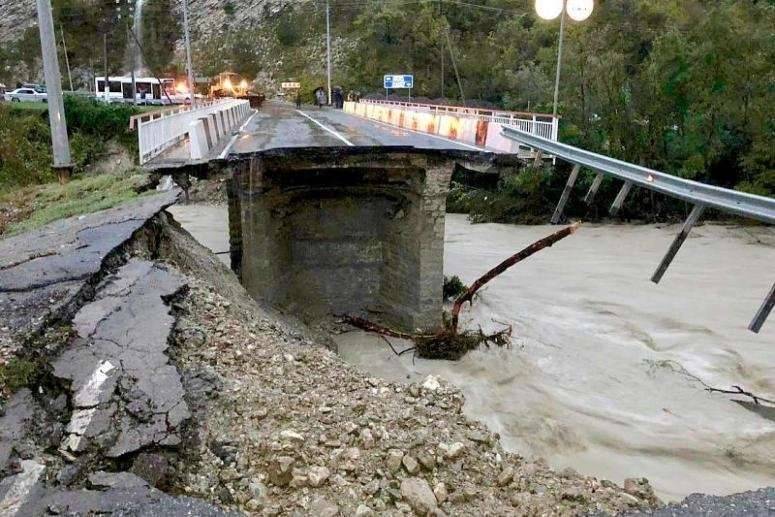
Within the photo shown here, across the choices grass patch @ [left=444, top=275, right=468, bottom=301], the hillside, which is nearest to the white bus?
the hillside

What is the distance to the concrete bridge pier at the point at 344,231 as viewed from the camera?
48.8 feet

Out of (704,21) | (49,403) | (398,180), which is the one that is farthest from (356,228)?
(704,21)

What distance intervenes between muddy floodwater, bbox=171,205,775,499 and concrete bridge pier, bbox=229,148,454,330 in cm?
151

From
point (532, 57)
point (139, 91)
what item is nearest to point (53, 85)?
point (139, 91)

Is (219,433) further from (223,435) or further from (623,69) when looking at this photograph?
(623,69)

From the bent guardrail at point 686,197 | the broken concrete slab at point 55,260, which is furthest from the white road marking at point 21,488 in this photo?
the bent guardrail at point 686,197

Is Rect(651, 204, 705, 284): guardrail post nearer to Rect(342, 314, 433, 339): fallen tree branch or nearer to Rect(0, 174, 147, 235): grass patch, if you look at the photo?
Rect(342, 314, 433, 339): fallen tree branch

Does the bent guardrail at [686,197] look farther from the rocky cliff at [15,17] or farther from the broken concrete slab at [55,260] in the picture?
the rocky cliff at [15,17]

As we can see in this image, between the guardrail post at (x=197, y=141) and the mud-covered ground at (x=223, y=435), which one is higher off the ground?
the guardrail post at (x=197, y=141)

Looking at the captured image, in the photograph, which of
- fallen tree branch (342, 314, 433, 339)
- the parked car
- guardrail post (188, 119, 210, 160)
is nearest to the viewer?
guardrail post (188, 119, 210, 160)

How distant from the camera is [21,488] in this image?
4.25 meters

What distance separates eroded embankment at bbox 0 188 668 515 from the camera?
457 centimetres

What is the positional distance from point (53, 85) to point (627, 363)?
14118 mm

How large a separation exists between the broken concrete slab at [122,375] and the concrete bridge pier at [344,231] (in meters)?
7.81
